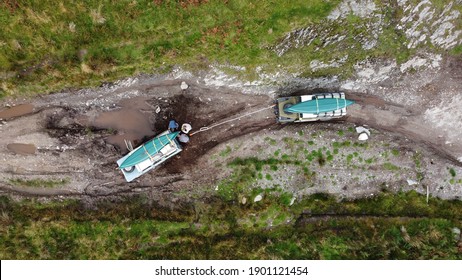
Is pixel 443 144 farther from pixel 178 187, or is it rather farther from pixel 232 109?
pixel 178 187

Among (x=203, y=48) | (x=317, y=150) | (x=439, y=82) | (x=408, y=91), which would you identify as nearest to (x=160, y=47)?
(x=203, y=48)

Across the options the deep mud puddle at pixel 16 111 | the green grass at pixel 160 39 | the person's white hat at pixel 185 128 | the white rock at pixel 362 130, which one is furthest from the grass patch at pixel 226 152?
the deep mud puddle at pixel 16 111

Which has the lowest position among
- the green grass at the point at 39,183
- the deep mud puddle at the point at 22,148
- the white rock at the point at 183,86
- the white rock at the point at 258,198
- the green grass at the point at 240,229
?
the green grass at the point at 240,229

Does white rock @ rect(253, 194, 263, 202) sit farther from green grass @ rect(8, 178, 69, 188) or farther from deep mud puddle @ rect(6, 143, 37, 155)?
deep mud puddle @ rect(6, 143, 37, 155)

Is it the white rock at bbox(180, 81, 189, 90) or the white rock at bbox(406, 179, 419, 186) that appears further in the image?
the white rock at bbox(406, 179, 419, 186)

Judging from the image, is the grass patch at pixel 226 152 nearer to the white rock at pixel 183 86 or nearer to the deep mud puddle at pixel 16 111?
the white rock at pixel 183 86

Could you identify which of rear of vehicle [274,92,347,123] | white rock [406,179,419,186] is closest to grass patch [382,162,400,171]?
white rock [406,179,419,186]

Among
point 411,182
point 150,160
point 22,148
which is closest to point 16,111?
point 22,148
